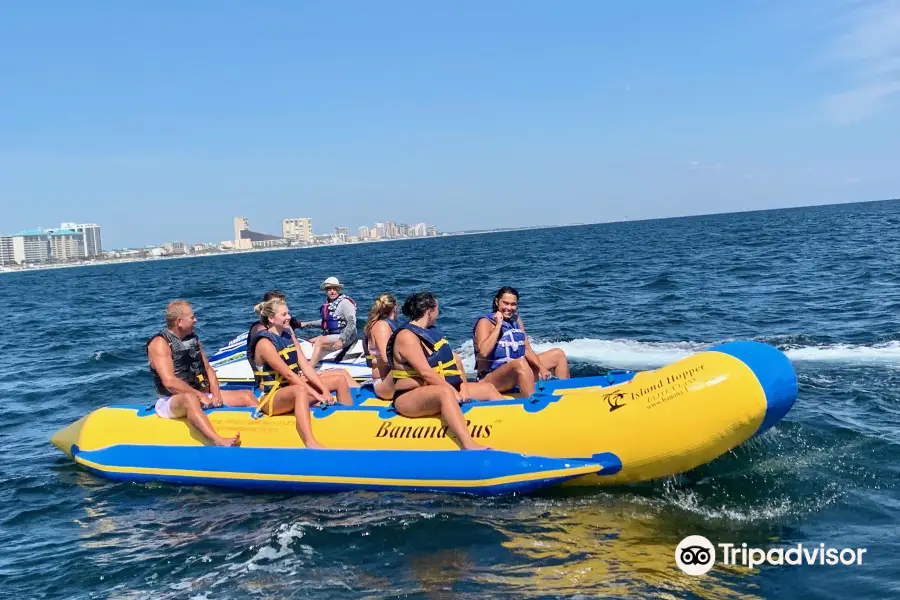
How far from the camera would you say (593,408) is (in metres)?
5.68

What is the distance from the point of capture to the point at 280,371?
642 centimetres

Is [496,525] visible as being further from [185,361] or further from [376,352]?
[185,361]

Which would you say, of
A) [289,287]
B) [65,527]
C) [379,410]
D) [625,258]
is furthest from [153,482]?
[625,258]

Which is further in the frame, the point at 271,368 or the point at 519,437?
the point at 271,368

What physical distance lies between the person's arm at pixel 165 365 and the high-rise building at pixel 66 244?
575 ft

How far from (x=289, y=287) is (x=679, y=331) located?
66.2 feet

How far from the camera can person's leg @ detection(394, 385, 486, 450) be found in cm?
580

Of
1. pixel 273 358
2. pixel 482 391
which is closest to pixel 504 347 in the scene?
pixel 482 391

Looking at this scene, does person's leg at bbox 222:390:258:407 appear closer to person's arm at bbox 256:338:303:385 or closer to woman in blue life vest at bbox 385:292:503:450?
person's arm at bbox 256:338:303:385

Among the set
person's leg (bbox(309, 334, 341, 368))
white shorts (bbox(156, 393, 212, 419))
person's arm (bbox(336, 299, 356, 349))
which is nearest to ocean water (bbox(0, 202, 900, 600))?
white shorts (bbox(156, 393, 212, 419))

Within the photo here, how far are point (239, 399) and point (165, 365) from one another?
85 cm

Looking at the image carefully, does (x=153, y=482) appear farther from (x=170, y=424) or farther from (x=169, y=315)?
(x=169, y=315)

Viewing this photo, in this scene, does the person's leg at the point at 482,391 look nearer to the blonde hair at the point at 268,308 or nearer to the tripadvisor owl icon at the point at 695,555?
the blonde hair at the point at 268,308

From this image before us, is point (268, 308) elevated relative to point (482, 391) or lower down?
elevated
